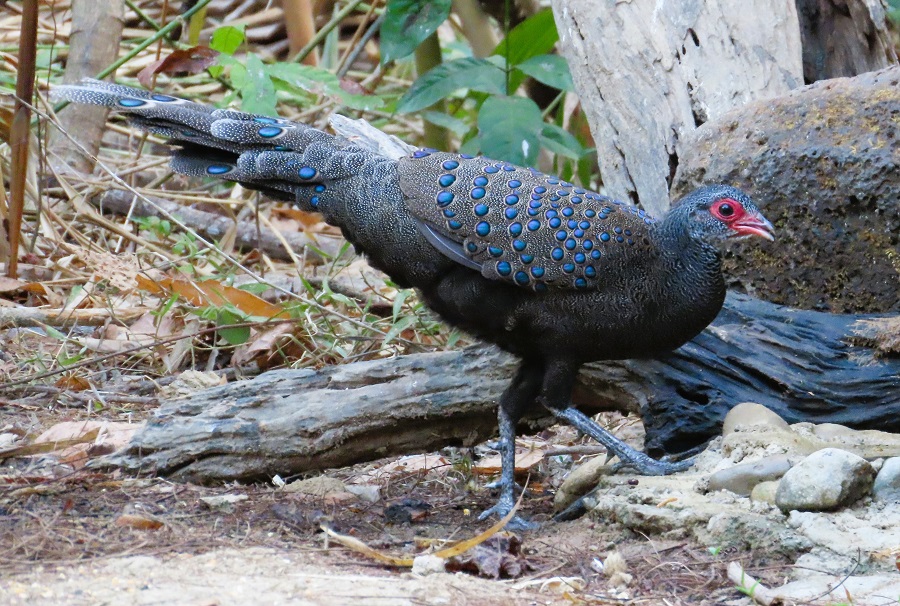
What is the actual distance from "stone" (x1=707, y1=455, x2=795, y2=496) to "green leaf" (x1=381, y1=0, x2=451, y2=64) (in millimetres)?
3758

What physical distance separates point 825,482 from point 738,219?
43.6 inches

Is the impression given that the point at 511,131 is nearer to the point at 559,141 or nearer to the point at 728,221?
the point at 559,141

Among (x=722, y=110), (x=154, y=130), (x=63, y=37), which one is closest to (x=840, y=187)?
(x=722, y=110)

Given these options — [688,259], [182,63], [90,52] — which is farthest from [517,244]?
[90,52]

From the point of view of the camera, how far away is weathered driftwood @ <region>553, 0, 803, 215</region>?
5.39m

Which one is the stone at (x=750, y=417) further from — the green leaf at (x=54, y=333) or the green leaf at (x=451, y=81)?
the green leaf at (x=54, y=333)

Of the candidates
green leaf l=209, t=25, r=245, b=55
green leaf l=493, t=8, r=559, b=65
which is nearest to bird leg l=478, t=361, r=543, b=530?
green leaf l=493, t=8, r=559, b=65

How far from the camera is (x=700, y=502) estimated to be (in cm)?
366

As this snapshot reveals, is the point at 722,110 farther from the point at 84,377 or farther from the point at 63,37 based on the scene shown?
the point at 63,37

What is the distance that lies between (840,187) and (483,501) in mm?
1958

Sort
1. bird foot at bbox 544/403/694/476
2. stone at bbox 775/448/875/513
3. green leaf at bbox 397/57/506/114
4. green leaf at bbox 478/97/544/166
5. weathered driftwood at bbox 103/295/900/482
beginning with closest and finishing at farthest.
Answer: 1. stone at bbox 775/448/875/513
2. bird foot at bbox 544/403/694/476
3. weathered driftwood at bbox 103/295/900/482
4. green leaf at bbox 478/97/544/166
5. green leaf at bbox 397/57/506/114

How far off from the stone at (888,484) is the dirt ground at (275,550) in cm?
48

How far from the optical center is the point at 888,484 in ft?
11.6

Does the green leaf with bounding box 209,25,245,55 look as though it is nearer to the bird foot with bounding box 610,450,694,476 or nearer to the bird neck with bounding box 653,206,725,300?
the bird neck with bounding box 653,206,725,300
